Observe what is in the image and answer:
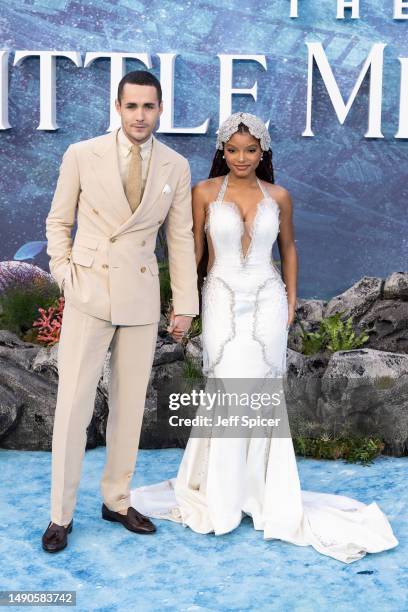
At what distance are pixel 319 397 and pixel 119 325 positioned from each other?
87.7 inches

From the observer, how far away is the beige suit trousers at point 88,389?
3.95 m

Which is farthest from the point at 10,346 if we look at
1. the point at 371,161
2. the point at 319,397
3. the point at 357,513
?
the point at 371,161

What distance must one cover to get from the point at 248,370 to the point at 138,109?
1.45 metres

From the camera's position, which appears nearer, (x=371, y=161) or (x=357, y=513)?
(x=357, y=513)

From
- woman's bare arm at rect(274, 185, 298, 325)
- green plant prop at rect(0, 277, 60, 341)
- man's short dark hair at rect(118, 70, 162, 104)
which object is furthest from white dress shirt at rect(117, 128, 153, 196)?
green plant prop at rect(0, 277, 60, 341)

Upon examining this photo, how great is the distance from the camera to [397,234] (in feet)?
24.9

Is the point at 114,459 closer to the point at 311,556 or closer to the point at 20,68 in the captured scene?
the point at 311,556

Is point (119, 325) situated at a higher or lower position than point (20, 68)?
lower

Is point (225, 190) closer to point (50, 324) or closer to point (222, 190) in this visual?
point (222, 190)

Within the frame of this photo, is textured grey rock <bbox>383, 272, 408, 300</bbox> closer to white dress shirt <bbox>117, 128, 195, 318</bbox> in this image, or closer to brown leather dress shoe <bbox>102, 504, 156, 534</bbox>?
brown leather dress shoe <bbox>102, 504, 156, 534</bbox>

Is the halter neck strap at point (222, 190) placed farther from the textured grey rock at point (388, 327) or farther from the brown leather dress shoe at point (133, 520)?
the textured grey rock at point (388, 327)

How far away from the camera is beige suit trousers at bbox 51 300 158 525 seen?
13.0 ft

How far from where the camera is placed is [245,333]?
172 inches

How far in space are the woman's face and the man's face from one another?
531 mm
